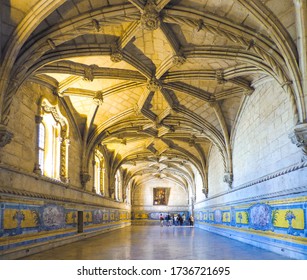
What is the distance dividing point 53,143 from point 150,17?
287 inches

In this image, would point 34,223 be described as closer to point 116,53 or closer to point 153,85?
point 116,53

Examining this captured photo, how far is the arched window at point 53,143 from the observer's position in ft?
43.7

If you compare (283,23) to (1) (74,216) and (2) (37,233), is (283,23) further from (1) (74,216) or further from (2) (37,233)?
(1) (74,216)

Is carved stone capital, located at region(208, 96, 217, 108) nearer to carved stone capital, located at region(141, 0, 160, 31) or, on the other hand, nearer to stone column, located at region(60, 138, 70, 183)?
carved stone capital, located at region(141, 0, 160, 31)

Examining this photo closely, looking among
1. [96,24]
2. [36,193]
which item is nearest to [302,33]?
[96,24]

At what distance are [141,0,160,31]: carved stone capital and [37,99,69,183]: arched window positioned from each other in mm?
5192

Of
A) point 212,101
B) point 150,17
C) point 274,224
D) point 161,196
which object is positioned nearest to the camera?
point 150,17

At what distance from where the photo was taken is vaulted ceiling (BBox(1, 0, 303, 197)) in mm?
8750

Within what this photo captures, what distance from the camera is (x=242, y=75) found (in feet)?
42.4

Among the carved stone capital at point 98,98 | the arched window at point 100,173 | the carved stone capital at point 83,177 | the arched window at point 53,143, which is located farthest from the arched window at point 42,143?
the arched window at point 100,173

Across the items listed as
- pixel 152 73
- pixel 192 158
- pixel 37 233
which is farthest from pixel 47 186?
pixel 192 158

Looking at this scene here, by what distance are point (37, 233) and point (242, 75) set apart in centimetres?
895

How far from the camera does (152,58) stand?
41.1 feet

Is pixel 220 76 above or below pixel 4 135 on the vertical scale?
above
